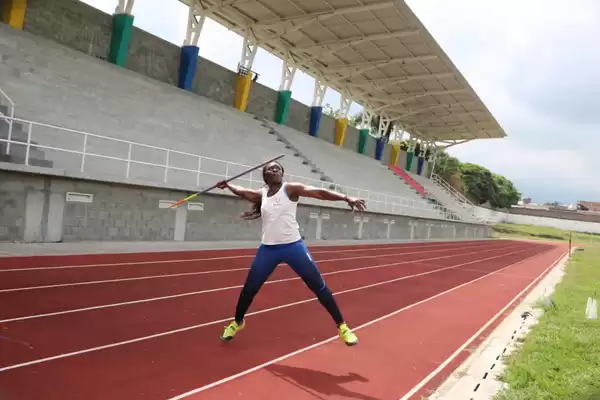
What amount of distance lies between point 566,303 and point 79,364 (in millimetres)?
8312

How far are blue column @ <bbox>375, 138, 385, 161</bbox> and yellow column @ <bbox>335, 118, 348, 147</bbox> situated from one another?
288 inches

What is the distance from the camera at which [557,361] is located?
497 cm

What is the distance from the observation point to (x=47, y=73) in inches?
616

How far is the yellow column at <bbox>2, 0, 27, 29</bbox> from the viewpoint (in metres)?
16.2

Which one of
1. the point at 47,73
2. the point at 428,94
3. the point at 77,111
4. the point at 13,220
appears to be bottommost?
the point at 13,220

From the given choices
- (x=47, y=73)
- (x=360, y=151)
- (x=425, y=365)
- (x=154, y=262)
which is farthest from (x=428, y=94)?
(x=425, y=365)

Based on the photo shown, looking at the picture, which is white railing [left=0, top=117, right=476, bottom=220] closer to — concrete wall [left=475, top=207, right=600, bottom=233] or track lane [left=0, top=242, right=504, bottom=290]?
track lane [left=0, top=242, right=504, bottom=290]

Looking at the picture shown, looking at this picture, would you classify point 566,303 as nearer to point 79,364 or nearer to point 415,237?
point 79,364

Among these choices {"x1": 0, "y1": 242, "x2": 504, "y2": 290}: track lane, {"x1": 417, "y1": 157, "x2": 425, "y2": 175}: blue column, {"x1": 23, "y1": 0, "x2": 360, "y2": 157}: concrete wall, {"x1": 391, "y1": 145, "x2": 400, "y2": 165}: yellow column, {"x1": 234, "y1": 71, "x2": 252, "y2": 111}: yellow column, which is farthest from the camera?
{"x1": 417, "y1": 157, "x2": 425, "y2": 175}: blue column

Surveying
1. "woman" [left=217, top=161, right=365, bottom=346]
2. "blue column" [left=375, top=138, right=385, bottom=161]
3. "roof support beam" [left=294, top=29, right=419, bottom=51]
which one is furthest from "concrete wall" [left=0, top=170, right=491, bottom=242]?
"blue column" [left=375, top=138, right=385, bottom=161]

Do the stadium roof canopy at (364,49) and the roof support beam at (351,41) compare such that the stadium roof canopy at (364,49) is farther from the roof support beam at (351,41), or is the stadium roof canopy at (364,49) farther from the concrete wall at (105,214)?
the concrete wall at (105,214)

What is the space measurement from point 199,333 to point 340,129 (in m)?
33.2

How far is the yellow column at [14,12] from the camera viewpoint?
1619cm

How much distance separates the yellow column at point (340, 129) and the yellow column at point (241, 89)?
12197mm
